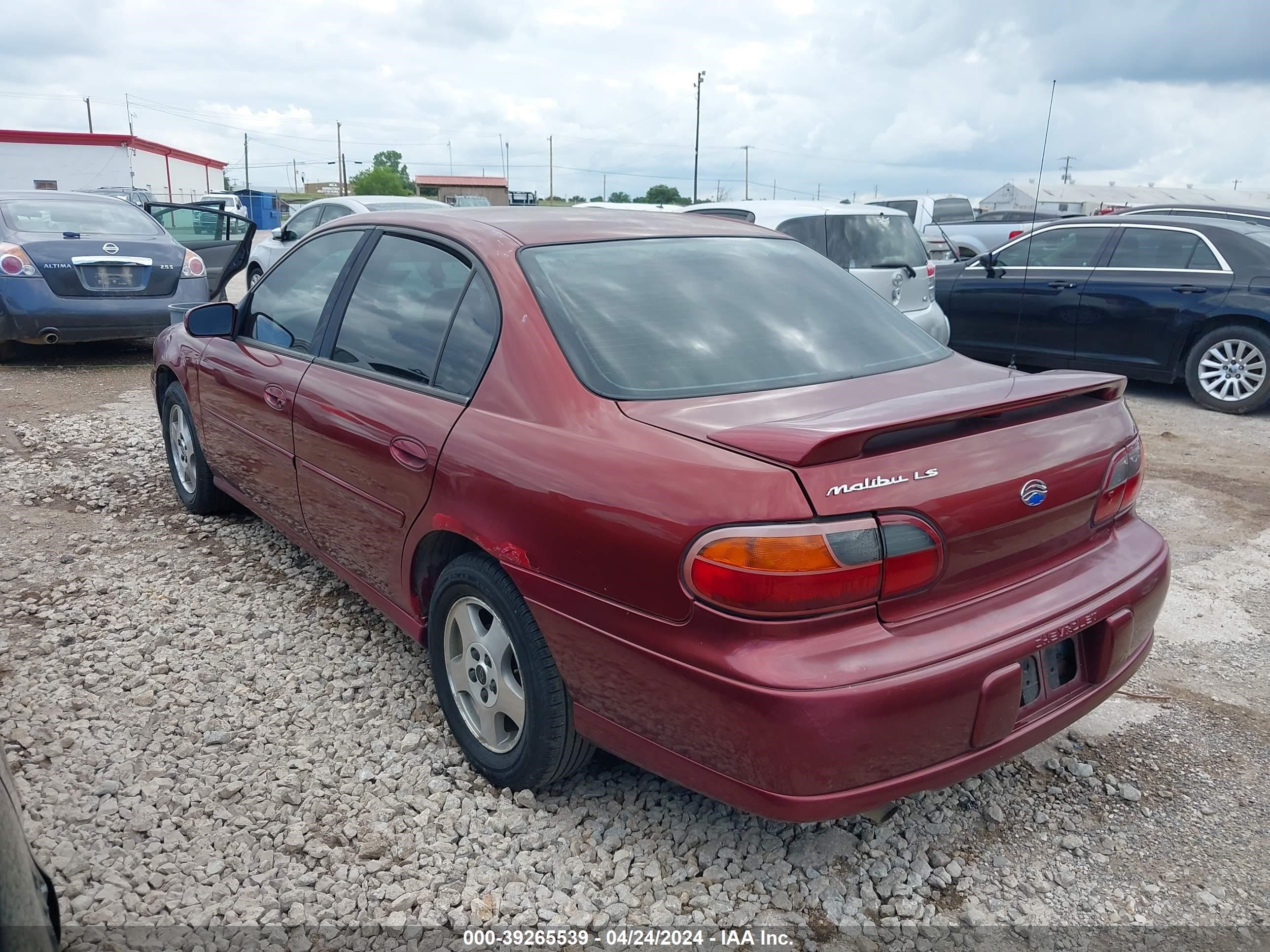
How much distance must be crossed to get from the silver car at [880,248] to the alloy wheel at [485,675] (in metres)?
5.75

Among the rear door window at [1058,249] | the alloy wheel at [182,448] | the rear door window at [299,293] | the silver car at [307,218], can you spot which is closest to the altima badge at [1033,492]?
the rear door window at [299,293]

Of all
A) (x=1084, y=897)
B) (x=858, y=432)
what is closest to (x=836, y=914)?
(x=1084, y=897)

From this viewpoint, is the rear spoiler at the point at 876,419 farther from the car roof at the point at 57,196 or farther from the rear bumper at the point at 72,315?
the car roof at the point at 57,196

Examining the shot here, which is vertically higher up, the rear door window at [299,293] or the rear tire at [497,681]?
the rear door window at [299,293]

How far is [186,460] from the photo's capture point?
16.2ft

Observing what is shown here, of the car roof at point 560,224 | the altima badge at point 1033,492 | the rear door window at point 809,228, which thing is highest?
the car roof at point 560,224

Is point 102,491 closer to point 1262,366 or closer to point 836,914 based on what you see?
point 836,914

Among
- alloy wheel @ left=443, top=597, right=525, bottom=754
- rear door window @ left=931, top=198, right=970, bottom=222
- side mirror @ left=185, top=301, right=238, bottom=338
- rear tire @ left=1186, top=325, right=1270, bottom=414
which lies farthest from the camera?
rear door window @ left=931, top=198, right=970, bottom=222

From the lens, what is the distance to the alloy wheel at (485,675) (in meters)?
2.60

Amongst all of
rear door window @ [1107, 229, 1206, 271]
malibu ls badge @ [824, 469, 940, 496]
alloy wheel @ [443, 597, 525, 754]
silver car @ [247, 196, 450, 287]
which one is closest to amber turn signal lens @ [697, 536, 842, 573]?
malibu ls badge @ [824, 469, 940, 496]

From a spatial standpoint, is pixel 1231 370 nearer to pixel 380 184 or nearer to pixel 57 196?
pixel 57 196

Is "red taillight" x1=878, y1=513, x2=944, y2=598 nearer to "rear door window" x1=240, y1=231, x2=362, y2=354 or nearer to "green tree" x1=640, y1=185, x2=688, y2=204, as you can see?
"rear door window" x1=240, y1=231, x2=362, y2=354

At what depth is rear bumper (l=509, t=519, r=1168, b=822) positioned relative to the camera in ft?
6.37

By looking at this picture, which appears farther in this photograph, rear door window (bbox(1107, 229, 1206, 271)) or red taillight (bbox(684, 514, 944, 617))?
rear door window (bbox(1107, 229, 1206, 271))
